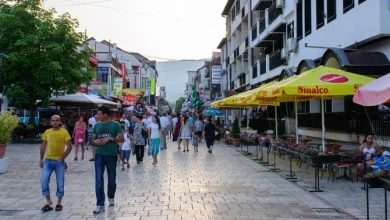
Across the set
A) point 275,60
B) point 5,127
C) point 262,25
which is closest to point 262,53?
point 262,25

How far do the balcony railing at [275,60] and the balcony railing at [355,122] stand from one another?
6229mm

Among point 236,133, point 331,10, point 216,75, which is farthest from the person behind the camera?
point 216,75

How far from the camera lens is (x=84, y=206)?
8.30 m

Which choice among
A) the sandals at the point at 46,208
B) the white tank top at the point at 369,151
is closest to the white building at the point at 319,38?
the white tank top at the point at 369,151

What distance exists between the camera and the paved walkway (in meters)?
7.62

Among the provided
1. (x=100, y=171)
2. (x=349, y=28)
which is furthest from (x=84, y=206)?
(x=349, y=28)

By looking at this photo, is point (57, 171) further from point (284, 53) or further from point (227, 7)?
point (227, 7)

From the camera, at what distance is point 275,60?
88.7ft

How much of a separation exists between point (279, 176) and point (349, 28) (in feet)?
20.7

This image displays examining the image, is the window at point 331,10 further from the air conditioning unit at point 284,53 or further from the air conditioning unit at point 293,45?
the air conditioning unit at point 284,53

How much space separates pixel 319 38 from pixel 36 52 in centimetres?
1402

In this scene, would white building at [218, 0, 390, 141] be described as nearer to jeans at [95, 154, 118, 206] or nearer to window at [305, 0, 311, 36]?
window at [305, 0, 311, 36]

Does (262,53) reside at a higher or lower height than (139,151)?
higher

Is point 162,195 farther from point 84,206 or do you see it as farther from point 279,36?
point 279,36
